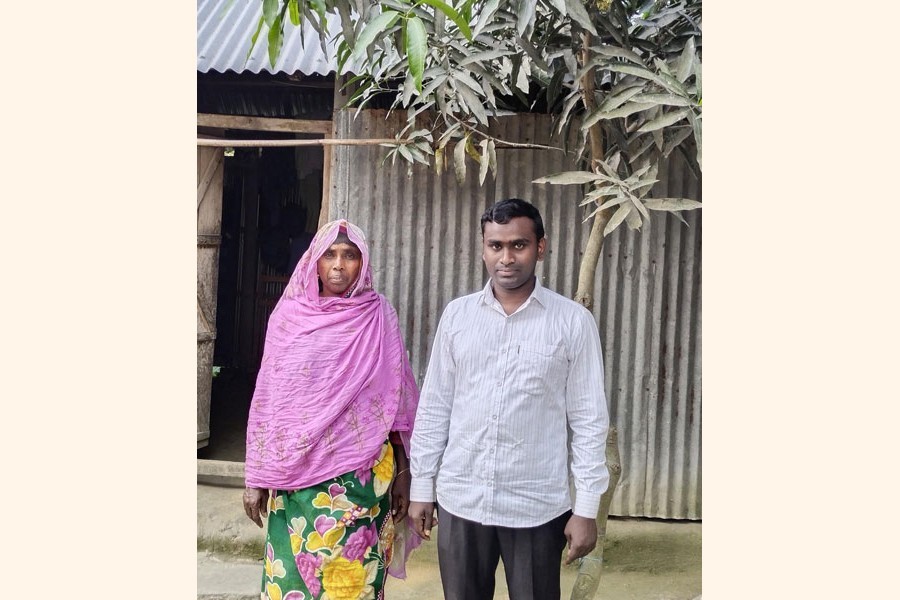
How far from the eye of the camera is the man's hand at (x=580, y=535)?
2.12 metres

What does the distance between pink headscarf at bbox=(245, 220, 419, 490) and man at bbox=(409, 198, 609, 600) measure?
1.79 ft

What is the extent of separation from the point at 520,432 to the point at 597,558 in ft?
3.11

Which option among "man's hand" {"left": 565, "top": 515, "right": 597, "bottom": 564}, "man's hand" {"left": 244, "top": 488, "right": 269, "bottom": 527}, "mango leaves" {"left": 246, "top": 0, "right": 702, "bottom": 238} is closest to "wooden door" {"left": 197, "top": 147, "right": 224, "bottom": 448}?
"mango leaves" {"left": 246, "top": 0, "right": 702, "bottom": 238}

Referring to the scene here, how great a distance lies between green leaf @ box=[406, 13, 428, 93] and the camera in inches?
75.1

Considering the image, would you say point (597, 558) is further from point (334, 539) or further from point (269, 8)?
point (269, 8)

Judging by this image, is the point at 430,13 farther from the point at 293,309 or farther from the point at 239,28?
the point at 239,28

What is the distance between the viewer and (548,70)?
275 centimetres

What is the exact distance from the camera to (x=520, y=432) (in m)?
2.16

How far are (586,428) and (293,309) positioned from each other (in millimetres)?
1179

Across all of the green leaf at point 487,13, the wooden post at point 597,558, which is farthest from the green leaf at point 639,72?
the wooden post at point 597,558

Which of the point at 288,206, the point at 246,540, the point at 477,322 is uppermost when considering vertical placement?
the point at 288,206

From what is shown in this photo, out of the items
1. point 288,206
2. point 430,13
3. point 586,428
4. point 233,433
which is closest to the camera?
point 586,428

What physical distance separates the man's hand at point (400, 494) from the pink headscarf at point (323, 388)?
13 cm

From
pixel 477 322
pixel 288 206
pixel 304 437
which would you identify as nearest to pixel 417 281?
pixel 304 437
